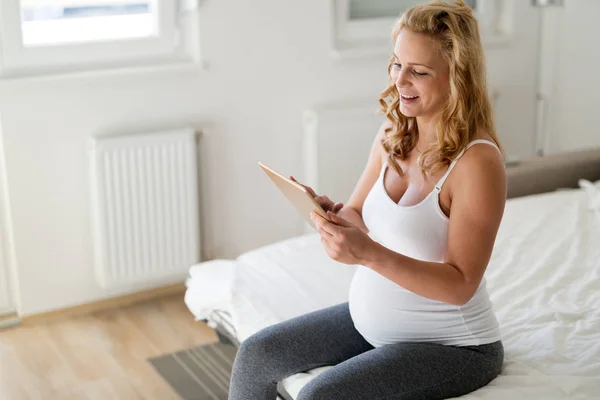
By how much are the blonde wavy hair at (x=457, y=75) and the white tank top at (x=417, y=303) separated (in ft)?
0.11

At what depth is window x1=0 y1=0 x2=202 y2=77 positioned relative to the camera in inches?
117

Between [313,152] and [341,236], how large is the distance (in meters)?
1.92

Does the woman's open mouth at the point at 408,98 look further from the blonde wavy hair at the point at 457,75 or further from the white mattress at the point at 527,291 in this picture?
the white mattress at the point at 527,291

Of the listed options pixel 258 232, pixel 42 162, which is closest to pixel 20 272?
pixel 42 162

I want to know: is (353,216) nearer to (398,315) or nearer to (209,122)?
(398,315)

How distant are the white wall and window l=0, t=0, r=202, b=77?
0.08 m

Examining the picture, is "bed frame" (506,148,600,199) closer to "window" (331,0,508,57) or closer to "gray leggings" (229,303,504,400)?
"window" (331,0,508,57)

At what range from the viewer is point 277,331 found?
1829mm

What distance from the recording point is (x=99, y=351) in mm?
2924

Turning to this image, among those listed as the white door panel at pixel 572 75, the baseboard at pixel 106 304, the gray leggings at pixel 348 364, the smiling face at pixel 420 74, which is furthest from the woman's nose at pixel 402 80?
the white door panel at pixel 572 75

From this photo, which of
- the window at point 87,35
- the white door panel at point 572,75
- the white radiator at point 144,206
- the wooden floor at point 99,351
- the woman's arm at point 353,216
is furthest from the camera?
the white door panel at point 572,75

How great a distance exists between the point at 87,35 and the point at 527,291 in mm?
1838

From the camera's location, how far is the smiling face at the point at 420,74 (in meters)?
1.66

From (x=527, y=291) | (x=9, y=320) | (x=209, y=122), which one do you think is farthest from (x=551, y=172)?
(x=9, y=320)
